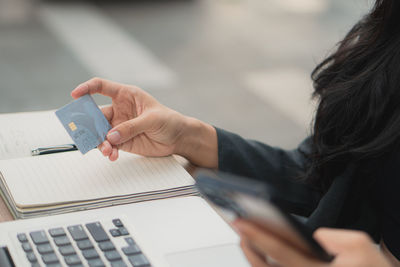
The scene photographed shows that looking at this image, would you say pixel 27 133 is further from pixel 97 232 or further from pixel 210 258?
pixel 210 258

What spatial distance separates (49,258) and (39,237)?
47 millimetres

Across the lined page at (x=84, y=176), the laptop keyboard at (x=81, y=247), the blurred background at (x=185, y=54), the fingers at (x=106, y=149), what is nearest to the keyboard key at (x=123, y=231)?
the laptop keyboard at (x=81, y=247)

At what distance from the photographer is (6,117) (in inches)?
43.4

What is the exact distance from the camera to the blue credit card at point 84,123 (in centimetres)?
93

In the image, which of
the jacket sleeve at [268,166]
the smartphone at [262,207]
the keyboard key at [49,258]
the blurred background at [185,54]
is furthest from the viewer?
the blurred background at [185,54]

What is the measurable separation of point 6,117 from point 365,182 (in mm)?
682

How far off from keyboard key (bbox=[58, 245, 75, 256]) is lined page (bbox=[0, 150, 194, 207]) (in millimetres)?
127

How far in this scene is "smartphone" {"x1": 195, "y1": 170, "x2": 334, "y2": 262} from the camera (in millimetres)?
518

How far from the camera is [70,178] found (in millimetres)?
893

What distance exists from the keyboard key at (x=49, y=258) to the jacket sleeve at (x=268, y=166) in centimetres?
43

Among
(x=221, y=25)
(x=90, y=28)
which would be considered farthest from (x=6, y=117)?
(x=221, y=25)

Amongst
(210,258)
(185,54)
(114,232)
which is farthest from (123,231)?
(185,54)

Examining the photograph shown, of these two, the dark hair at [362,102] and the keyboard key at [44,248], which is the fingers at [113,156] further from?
the dark hair at [362,102]

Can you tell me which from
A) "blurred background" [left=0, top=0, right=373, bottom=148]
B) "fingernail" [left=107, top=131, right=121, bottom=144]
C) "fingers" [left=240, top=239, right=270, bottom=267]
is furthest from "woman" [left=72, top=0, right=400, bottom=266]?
"blurred background" [left=0, top=0, right=373, bottom=148]
